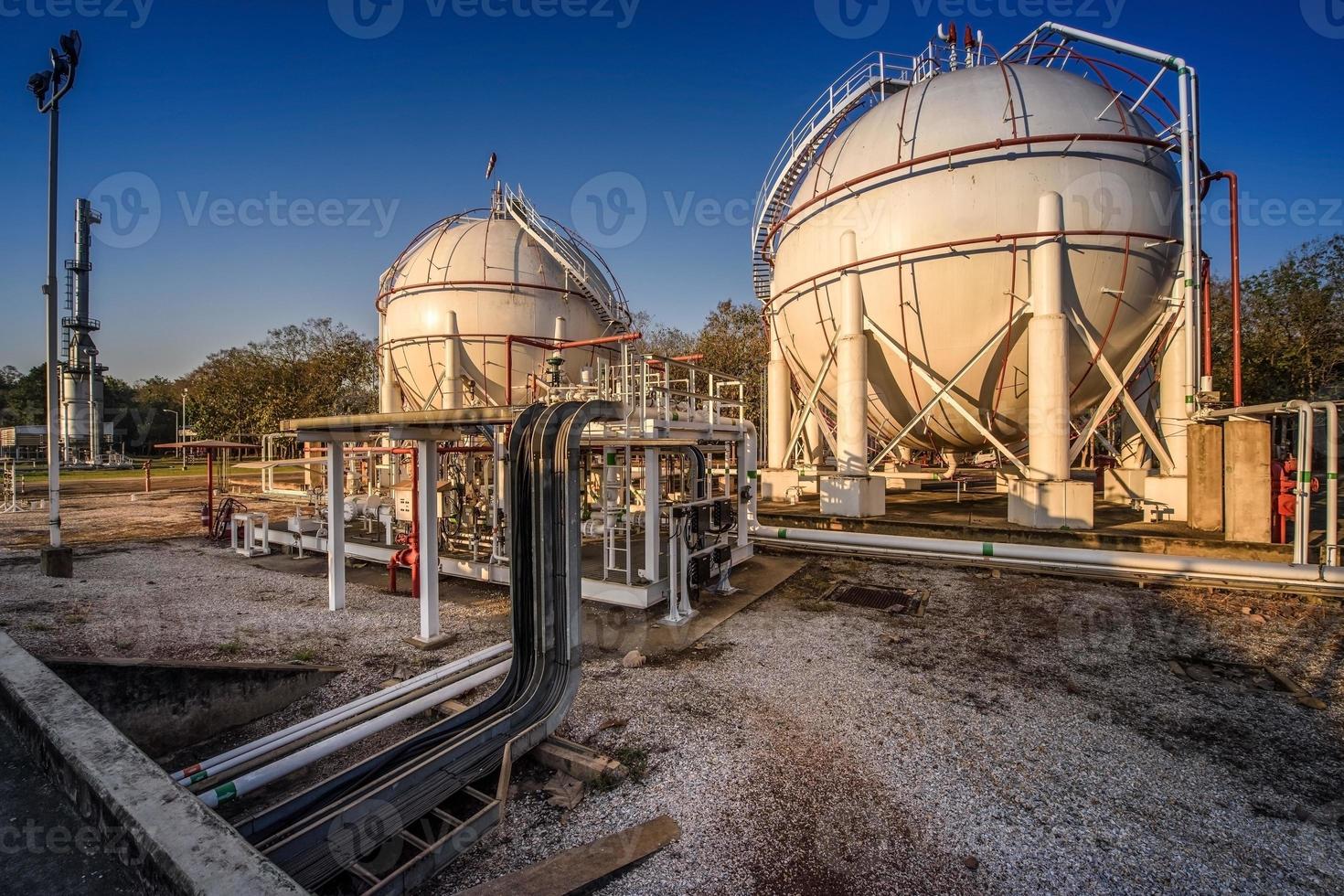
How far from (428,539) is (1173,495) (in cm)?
1402

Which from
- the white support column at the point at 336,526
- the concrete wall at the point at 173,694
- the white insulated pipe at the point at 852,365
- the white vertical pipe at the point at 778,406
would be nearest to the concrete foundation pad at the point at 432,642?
the concrete wall at the point at 173,694

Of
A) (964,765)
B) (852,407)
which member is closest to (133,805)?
(964,765)

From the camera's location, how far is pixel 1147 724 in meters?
4.73

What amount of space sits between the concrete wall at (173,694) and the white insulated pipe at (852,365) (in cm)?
1062

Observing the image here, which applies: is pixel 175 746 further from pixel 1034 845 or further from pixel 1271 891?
pixel 1271 891

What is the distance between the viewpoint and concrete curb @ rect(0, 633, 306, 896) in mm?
1967

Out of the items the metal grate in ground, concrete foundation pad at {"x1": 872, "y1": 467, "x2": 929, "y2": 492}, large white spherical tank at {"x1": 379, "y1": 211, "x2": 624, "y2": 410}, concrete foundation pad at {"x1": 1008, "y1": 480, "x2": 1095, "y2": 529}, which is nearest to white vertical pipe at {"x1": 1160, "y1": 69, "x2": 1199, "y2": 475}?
concrete foundation pad at {"x1": 1008, "y1": 480, "x2": 1095, "y2": 529}

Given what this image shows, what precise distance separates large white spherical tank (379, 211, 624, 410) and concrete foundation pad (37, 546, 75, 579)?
8.42 metres

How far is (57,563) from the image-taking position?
941cm

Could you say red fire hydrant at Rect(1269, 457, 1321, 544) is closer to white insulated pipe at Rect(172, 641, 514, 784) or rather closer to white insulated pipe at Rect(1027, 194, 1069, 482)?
white insulated pipe at Rect(1027, 194, 1069, 482)

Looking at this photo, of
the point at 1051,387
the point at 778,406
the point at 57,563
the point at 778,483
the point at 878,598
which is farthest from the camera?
the point at 778,406

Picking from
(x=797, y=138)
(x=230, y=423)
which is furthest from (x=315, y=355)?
(x=797, y=138)

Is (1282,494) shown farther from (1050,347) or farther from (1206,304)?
(1206,304)

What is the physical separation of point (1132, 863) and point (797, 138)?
16.0m
